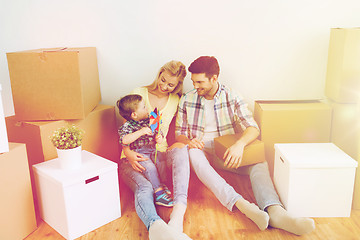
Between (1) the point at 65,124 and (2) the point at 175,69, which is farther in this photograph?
(2) the point at 175,69

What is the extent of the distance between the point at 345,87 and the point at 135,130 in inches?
56.8

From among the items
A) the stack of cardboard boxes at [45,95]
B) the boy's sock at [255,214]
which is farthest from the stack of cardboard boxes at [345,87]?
the stack of cardboard boxes at [45,95]

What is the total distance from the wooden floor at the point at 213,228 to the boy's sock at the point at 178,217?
0.27 feet

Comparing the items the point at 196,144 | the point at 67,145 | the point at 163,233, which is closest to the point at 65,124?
the point at 67,145

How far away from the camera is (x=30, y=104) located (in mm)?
2004

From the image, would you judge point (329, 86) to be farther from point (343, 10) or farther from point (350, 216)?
point (350, 216)

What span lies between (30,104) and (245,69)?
1.52 metres

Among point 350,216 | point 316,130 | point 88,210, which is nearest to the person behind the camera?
point 88,210

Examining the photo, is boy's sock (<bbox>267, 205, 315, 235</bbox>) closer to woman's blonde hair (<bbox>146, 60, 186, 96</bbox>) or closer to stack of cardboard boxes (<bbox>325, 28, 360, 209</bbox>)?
stack of cardboard boxes (<bbox>325, 28, 360, 209</bbox>)

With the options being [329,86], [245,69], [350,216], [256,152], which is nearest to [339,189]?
[350,216]

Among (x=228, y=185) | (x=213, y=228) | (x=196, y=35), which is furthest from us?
(x=196, y=35)

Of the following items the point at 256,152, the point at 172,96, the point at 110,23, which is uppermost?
the point at 110,23

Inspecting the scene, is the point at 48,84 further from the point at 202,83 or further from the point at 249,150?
the point at 249,150

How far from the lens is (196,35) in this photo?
2492 mm
